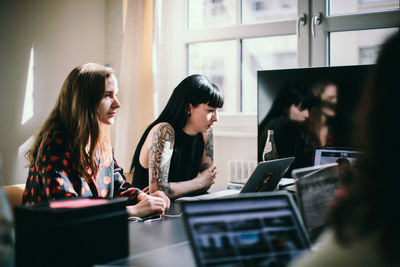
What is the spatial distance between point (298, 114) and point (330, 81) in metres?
0.25

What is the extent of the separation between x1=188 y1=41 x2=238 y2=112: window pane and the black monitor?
28.0 inches

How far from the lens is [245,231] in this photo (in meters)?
0.81

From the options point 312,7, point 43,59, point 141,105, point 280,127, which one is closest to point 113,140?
point 141,105

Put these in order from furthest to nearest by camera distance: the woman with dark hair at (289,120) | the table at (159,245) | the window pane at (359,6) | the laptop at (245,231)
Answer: the window pane at (359,6), the woman with dark hair at (289,120), the table at (159,245), the laptop at (245,231)

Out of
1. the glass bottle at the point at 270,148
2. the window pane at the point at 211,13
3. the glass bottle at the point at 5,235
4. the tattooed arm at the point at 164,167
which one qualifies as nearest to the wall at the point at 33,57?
the window pane at the point at 211,13

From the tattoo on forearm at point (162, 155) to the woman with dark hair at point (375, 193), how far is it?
1469mm

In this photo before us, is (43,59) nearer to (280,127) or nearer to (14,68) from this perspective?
(14,68)

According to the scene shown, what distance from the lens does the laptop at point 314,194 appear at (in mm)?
978

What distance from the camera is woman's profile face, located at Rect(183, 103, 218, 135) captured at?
2.26m

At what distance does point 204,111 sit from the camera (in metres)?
2.26

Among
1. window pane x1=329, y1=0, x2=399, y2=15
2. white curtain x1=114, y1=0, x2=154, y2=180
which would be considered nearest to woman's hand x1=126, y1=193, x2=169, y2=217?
white curtain x1=114, y1=0, x2=154, y2=180

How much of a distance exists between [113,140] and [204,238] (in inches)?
105

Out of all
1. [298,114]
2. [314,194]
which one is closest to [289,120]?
[298,114]

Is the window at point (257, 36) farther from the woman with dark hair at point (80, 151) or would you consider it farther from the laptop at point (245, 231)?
the laptop at point (245, 231)
